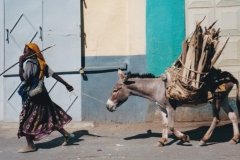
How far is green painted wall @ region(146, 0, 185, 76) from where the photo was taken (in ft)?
31.1

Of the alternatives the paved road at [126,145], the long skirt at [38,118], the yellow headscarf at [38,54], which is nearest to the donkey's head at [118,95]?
the paved road at [126,145]

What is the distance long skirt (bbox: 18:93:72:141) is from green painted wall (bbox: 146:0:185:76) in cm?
249

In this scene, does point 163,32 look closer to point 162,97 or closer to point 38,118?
point 162,97

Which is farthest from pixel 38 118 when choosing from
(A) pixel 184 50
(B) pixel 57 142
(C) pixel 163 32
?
(C) pixel 163 32

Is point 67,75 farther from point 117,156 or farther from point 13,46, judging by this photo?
point 117,156

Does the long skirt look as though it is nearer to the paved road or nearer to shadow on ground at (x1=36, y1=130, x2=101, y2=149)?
the paved road

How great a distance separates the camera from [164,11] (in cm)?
950

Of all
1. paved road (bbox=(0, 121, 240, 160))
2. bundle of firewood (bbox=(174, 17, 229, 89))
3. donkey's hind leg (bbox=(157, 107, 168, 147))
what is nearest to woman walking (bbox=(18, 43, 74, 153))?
paved road (bbox=(0, 121, 240, 160))

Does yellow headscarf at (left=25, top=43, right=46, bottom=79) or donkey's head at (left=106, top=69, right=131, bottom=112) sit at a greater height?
yellow headscarf at (left=25, top=43, right=46, bottom=79)

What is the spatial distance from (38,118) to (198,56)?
2.77m

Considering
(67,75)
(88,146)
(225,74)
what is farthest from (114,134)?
(225,74)

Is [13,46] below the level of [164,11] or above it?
below

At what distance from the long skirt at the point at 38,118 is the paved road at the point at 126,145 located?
344 millimetres

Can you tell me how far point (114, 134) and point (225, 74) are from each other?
2.47 meters
